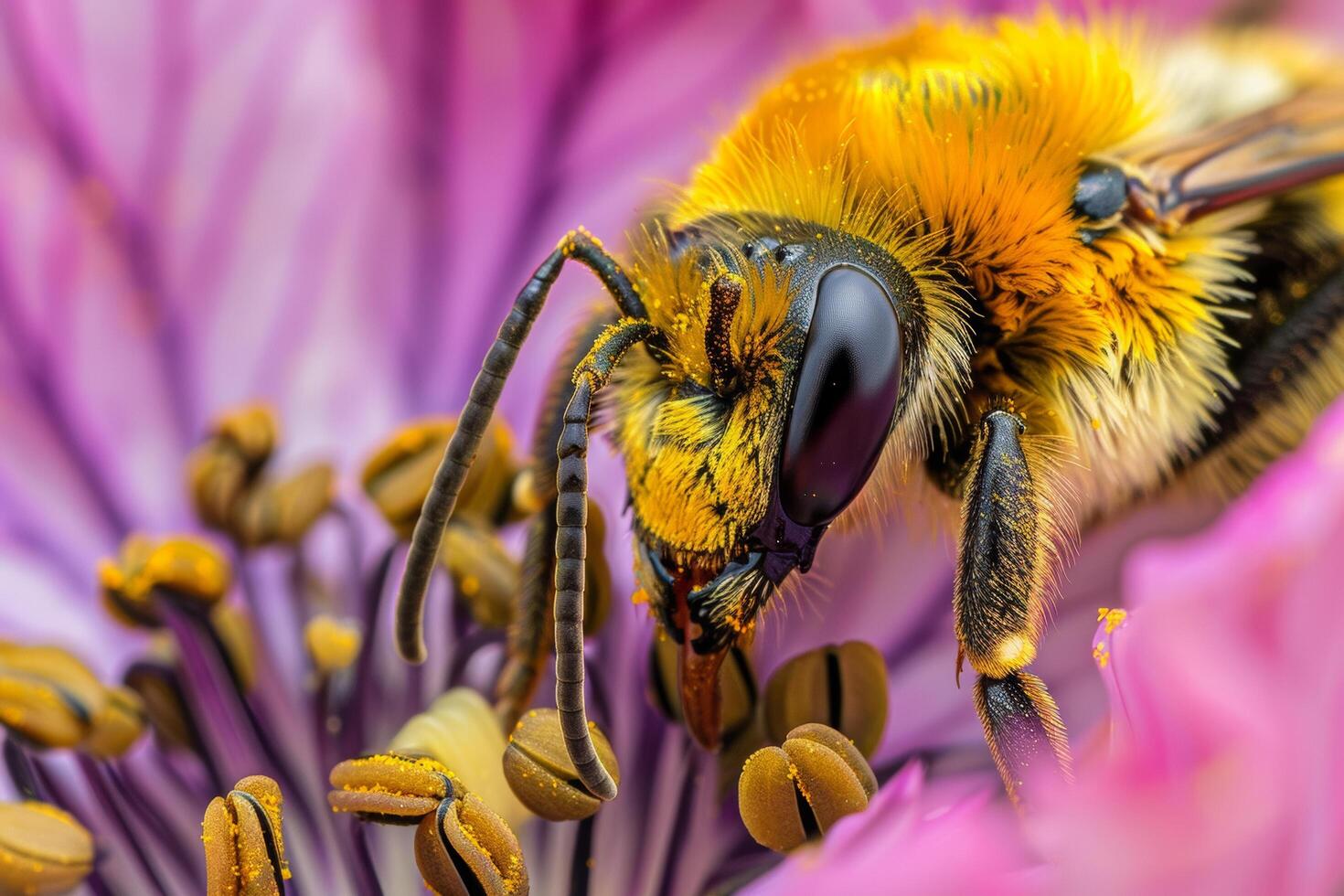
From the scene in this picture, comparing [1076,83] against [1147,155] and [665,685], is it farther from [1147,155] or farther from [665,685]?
[665,685]

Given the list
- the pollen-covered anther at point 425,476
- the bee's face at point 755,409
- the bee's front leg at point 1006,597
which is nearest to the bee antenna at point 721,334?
the bee's face at point 755,409

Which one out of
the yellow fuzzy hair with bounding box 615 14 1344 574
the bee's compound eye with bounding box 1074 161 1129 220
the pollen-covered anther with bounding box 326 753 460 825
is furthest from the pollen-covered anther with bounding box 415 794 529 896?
the bee's compound eye with bounding box 1074 161 1129 220

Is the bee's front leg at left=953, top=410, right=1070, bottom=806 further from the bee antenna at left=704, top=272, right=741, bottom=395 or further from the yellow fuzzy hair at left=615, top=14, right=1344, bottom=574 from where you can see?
the bee antenna at left=704, top=272, right=741, bottom=395

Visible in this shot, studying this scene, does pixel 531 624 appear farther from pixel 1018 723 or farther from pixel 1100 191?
pixel 1100 191

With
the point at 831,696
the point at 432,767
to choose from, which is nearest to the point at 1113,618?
the point at 831,696

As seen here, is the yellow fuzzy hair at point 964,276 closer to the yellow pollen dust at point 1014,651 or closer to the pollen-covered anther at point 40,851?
the yellow pollen dust at point 1014,651
